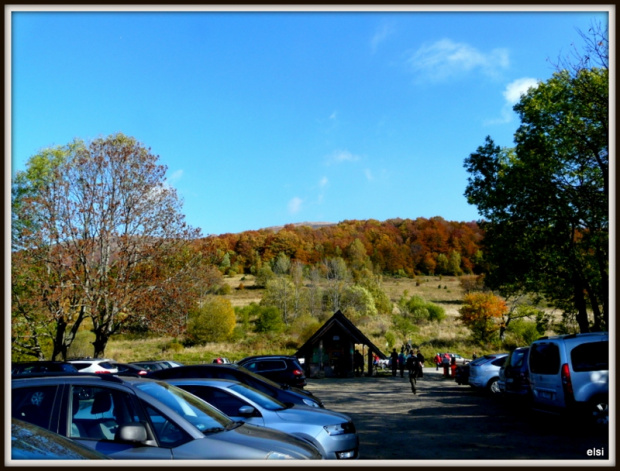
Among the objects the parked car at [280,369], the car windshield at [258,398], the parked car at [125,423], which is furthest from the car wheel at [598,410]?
the parked car at [280,369]

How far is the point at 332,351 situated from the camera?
37844 mm

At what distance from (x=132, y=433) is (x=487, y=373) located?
1906 centimetres

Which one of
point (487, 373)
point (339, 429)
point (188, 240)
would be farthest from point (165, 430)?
point (188, 240)

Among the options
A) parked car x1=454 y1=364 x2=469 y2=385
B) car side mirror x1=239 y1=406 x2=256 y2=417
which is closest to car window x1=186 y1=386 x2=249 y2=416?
car side mirror x1=239 y1=406 x2=256 y2=417

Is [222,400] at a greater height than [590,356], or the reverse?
[590,356]

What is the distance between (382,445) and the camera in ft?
35.2

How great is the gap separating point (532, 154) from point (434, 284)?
9394cm

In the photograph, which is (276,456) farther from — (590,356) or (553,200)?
(553,200)

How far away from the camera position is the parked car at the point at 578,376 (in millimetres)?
10336

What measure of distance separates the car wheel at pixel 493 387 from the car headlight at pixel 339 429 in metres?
13.8

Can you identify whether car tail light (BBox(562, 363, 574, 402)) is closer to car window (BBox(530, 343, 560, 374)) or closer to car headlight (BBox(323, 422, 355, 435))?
car window (BBox(530, 343, 560, 374))

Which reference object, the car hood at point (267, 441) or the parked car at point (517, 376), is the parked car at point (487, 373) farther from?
the car hood at point (267, 441)

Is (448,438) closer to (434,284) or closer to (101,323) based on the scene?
(101,323)

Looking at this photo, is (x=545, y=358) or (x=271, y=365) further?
(x=271, y=365)
